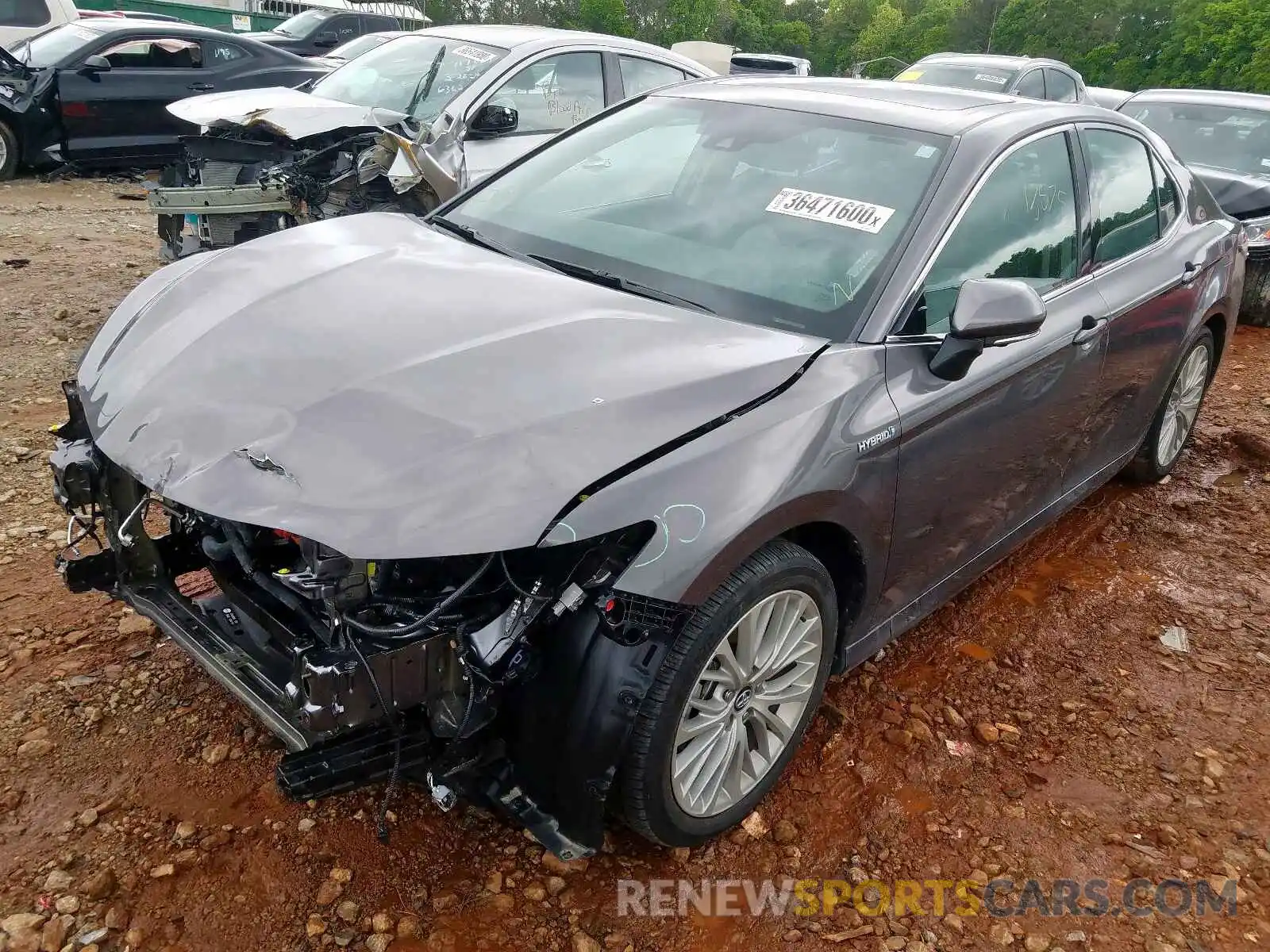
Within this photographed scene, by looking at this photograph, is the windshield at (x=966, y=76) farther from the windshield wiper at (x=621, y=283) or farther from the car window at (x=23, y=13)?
the car window at (x=23, y=13)

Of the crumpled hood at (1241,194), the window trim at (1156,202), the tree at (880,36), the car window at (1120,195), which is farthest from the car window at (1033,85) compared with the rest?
the tree at (880,36)

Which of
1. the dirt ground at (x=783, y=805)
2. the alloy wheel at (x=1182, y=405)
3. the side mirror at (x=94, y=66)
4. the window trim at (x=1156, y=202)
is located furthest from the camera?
the side mirror at (x=94, y=66)

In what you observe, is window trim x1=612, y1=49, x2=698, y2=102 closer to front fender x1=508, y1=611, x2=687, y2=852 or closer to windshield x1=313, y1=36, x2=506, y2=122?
windshield x1=313, y1=36, x2=506, y2=122

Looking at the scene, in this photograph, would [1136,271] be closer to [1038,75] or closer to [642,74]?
[642,74]

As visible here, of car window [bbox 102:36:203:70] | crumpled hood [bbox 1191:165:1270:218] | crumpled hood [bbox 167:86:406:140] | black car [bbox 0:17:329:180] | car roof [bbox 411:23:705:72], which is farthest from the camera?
car window [bbox 102:36:203:70]

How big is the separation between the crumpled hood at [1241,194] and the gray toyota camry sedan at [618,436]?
461 cm

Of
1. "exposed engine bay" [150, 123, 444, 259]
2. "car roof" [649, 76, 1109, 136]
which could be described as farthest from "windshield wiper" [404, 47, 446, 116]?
"car roof" [649, 76, 1109, 136]

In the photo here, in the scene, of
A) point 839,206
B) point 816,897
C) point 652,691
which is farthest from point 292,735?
point 839,206

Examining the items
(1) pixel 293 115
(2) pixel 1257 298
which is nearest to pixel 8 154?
(1) pixel 293 115

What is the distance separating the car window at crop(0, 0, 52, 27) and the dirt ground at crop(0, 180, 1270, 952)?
10.3m

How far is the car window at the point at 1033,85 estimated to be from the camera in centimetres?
992

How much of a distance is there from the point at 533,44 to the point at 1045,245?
4408 mm

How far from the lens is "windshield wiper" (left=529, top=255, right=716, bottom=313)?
106 inches

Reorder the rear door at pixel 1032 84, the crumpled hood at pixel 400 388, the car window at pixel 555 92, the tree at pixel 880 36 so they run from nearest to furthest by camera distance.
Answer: the crumpled hood at pixel 400 388 → the car window at pixel 555 92 → the rear door at pixel 1032 84 → the tree at pixel 880 36
